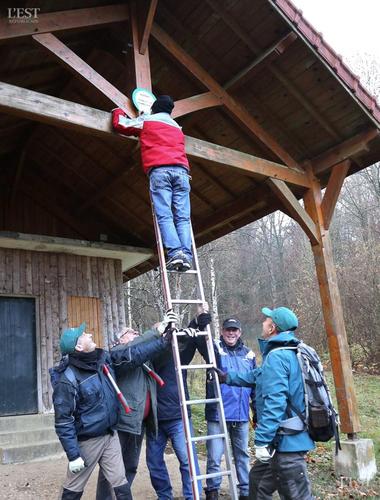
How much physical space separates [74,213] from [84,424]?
6429 millimetres

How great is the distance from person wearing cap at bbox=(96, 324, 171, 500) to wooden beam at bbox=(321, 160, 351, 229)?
375cm

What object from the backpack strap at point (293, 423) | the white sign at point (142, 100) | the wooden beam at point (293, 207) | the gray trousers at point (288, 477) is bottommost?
the gray trousers at point (288, 477)

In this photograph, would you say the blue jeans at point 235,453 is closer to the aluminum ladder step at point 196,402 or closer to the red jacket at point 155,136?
the aluminum ladder step at point 196,402

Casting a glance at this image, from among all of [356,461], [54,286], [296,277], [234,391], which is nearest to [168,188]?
[234,391]

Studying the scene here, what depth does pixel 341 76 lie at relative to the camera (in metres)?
6.25

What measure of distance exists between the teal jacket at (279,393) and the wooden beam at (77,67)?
3096 mm

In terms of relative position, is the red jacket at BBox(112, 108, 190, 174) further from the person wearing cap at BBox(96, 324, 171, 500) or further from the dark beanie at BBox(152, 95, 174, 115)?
the person wearing cap at BBox(96, 324, 171, 500)

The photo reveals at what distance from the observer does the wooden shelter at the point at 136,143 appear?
568 cm

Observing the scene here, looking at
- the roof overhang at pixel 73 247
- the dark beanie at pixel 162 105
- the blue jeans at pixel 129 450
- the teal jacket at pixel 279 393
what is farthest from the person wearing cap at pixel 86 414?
the roof overhang at pixel 73 247

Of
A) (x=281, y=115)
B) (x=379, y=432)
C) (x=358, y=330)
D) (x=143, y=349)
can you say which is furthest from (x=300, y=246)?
(x=143, y=349)

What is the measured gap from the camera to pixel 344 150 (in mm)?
7113

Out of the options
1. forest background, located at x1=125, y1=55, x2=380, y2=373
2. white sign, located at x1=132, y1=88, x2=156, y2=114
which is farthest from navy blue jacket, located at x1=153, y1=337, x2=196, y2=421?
forest background, located at x1=125, y1=55, x2=380, y2=373

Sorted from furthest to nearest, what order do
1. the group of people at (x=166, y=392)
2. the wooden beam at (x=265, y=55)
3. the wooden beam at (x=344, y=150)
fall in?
the wooden beam at (x=344, y=150) < the wooden beam at (x=265, y=55) < the group of people at (x=166, y=392)

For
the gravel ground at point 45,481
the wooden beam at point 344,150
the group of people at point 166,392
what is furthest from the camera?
the wooden beam at point 344,150
